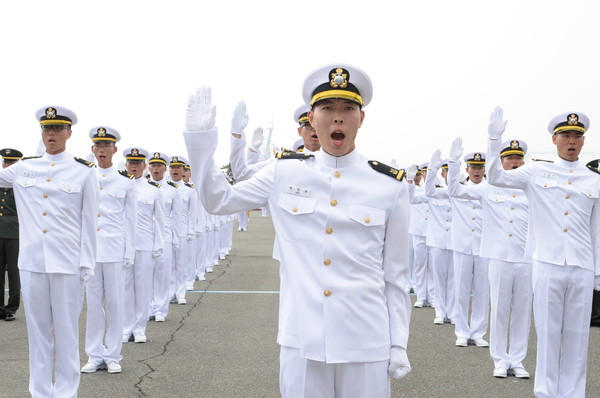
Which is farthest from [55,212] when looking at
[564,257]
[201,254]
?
[201,254]

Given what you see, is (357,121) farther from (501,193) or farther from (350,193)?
(501,193)

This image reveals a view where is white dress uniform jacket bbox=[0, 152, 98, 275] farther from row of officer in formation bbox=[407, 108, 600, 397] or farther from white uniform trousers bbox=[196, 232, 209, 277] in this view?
white uniform trousers bbox=[196, 232, 209, 277]

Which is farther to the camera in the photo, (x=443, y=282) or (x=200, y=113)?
(x=443, y=282)

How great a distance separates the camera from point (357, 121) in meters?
3.15

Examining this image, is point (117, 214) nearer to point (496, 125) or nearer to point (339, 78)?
point (496, 125)

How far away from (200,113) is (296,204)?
568 millimetres

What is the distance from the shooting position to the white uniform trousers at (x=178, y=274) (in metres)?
12.5

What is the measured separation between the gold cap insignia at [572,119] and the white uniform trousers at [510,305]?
207 centimetres

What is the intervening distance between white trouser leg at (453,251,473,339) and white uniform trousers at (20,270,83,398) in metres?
5.08

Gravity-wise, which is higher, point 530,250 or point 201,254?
point 530,250

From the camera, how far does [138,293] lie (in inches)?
363

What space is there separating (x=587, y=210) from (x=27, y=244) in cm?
461

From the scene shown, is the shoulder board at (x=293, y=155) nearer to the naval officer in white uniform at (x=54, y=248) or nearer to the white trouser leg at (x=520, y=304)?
the naval officer in white uniform at (x=54, y=248)

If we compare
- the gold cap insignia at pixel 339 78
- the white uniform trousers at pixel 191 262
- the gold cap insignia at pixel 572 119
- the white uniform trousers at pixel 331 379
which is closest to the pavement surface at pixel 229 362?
the gold cap insignia at pixel 572 119
